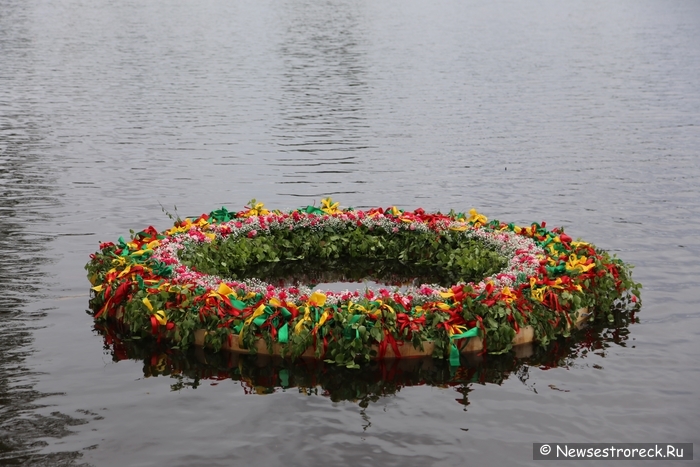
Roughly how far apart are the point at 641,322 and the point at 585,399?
2933 mm

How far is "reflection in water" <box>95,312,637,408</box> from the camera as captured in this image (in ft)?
37.1

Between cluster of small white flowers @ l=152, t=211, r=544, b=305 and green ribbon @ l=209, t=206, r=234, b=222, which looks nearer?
cluster of small white flowers @ l=152, t=211, r=544, b=305

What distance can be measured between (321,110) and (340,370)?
2171 centimetres

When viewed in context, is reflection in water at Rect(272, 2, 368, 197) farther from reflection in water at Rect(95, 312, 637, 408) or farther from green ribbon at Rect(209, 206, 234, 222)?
reflection in water at Rect(95, 312, 637, 408)

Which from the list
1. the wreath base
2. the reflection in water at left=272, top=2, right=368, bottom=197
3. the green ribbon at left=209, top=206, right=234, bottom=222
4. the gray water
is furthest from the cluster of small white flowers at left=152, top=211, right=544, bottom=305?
the reflection in water at left=272, top=2, right=368, bottom=197

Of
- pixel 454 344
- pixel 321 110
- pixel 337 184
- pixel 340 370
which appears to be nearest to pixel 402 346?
pixel 454 344

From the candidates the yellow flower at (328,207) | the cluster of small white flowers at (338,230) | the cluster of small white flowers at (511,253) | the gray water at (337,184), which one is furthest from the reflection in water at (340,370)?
the yellow flower at (328,207)

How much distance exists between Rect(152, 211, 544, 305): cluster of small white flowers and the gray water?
50.6 inches

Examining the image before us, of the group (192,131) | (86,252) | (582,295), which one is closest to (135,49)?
(192,131)

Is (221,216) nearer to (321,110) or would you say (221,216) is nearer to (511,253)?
(511,253)

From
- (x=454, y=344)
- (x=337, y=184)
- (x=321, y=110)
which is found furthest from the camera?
(x=321, y=110)

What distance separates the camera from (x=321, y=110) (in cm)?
3262

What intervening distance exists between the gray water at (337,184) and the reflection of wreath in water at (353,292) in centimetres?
52

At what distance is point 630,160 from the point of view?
25.2 metres
